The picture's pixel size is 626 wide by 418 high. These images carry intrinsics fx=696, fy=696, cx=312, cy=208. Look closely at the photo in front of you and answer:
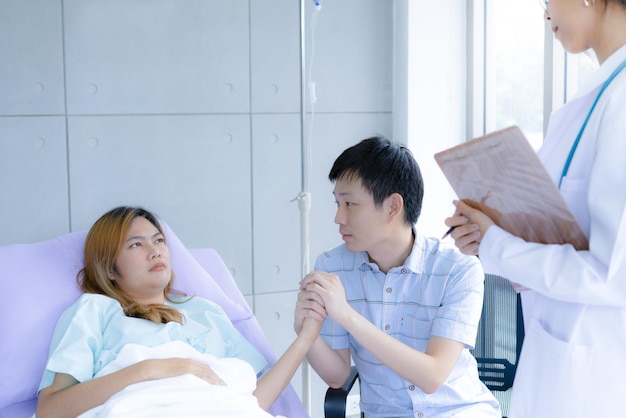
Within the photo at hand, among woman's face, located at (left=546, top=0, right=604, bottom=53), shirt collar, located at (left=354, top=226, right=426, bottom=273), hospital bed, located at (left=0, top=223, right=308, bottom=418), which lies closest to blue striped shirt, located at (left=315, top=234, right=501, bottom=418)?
shirt collar, located at (left=354, top=226, right=426, bottom=273)

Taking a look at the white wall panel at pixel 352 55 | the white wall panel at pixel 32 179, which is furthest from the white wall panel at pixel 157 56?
the white wall panel at pixel 352 55

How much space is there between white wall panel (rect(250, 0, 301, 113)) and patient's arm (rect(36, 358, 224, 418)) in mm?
1496

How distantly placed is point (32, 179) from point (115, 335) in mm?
1074

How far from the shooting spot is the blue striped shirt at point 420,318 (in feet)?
5.98

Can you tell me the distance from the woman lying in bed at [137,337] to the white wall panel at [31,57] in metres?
0.85

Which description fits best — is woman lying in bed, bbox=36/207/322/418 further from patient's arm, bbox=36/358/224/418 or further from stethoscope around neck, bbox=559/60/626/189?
stethoscope around neck, bbox=559/60/626/189

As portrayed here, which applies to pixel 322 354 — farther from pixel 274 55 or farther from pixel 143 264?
pixel 274 55

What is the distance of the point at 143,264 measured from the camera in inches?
80.0

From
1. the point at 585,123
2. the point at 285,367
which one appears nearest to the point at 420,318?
the point at 285,367

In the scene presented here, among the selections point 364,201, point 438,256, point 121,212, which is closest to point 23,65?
point 121,212

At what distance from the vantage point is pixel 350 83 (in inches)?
123

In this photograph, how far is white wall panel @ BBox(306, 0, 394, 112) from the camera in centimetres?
307

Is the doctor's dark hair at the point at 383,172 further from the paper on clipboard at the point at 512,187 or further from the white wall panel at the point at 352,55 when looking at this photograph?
the white wall panel at the point at 352,55

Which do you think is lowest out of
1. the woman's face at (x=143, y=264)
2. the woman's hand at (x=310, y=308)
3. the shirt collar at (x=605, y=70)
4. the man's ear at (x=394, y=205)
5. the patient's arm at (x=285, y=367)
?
the patient's arm at (x=285, y=367)
